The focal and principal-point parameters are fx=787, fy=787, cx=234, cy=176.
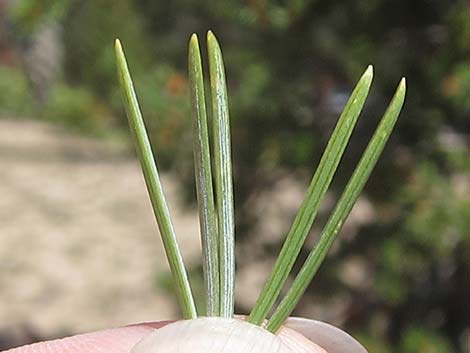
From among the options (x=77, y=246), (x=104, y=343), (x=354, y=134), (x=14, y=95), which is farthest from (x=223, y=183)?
(x=14, y=95)

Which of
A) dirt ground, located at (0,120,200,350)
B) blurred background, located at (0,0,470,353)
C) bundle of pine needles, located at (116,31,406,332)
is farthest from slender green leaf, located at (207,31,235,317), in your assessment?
dirt ground, located at (0,120,200,350)

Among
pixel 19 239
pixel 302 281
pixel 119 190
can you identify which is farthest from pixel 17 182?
pixel 302 281

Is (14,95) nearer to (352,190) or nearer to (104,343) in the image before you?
(104,343)

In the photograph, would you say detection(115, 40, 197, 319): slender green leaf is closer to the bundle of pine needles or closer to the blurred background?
the bundle of pine needles

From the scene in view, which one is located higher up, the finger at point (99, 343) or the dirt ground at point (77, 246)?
the finger at point (99, 343)

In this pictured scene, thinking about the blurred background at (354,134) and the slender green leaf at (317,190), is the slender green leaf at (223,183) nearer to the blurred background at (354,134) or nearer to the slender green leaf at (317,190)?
the slender green leaf at (317,190)

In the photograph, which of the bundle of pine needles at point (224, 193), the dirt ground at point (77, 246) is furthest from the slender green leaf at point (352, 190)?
the dirt ground at point (77, 246)
